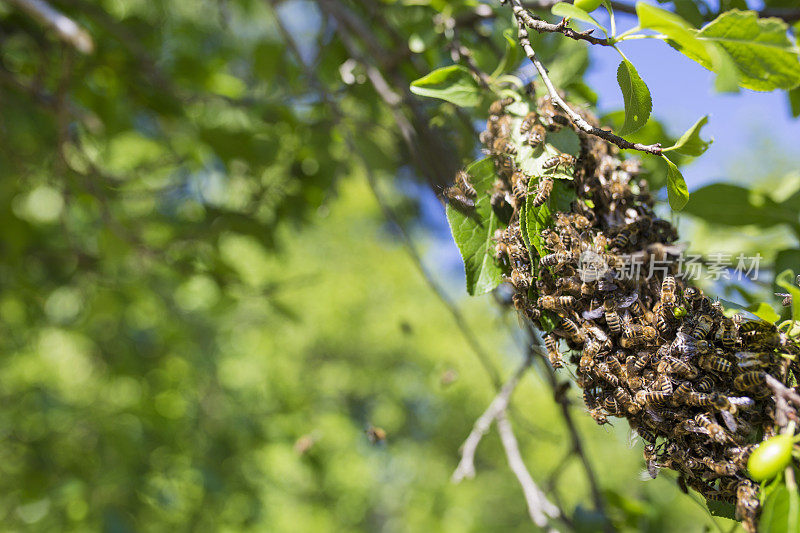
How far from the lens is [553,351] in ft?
3.17

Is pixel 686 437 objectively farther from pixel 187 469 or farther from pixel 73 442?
pixel 73 442

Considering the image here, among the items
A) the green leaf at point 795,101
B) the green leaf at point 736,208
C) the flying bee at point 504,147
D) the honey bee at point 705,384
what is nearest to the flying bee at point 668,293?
the honey bee at point 705,384

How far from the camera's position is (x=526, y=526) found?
14500 mm

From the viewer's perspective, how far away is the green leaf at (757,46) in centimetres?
76

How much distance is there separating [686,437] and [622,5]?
1.09m

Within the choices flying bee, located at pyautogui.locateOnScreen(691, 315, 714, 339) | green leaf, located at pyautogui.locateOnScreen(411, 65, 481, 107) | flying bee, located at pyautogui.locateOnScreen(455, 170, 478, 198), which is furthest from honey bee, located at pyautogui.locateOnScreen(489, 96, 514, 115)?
flying bee, located at pyautogui.locateOnScreen(691, 315, 714, 339)

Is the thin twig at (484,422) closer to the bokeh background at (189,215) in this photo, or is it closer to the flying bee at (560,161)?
the bokeh background at (189,215)

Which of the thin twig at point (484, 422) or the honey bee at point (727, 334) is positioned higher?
the honey bee at point (727, 334)

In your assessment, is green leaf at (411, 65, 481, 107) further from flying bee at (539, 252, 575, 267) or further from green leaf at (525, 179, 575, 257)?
flying bee at (539, 252, 575, 267)

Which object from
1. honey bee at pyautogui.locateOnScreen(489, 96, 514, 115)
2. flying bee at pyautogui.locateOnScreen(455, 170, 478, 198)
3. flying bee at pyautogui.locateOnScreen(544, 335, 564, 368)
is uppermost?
honey bee at pyautogui.locateOnScreen(489, 96, 514, 115)

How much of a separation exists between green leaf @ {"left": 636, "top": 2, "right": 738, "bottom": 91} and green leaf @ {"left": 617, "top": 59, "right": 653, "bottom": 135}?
0.25 feet

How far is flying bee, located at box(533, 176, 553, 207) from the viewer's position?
93 centimetres

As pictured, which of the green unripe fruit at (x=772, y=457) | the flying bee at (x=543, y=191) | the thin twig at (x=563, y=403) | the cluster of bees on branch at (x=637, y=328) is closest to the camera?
the green unripe fruit at (x=772, y=457)

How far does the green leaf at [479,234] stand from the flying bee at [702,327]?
0.32 m
